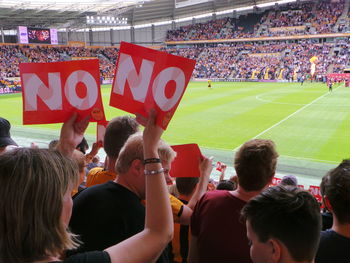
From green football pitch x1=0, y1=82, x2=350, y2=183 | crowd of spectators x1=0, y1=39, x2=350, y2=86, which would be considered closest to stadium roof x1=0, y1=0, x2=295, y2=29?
crowd of spectators x1=0, y1=39, x2=350, y2=86

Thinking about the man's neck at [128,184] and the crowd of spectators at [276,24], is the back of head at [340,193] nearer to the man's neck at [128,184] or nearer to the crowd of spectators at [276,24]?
the man's neck at [128,184]

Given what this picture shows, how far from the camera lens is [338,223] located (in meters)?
2.36

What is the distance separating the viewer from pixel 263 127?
53.0 feet

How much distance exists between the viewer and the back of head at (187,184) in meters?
3.79

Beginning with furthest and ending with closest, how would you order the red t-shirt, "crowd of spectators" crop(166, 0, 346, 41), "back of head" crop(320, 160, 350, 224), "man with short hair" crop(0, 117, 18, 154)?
"crowd of spectators" crop(166, 0, 346, 41) < "man with short hair" crop(0, 117, 18, 154) < the red t-shirt < "back of head" crop(320, 160, 350, 224)

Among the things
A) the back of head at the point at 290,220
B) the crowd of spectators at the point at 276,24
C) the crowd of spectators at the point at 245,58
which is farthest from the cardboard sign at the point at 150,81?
the crowd of spectators at the point at 276,24

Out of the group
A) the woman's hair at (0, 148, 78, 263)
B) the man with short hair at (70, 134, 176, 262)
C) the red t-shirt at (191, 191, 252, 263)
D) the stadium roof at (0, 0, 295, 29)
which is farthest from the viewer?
the stadium roof at (0, 0, 295, 29)

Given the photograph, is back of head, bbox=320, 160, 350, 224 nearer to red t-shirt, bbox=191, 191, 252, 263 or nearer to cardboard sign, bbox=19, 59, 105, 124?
red t-shirt, bbox=191, 191, 252, 263

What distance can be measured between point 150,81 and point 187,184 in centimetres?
175

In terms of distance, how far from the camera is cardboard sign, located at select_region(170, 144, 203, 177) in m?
3.51

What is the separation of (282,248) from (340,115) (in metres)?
19.0

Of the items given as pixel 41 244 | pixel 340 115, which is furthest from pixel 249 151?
pixel 340 115

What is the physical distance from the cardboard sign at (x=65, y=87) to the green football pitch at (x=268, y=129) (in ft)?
27.2

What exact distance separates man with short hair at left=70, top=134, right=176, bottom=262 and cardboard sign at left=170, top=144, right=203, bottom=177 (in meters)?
1.23
